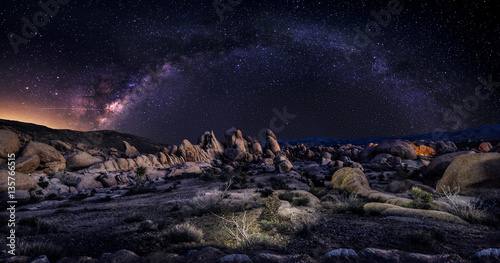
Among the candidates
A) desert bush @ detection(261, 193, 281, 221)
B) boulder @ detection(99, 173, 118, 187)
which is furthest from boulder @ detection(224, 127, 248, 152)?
desert bush @ detection(261, 193, 281, 221)

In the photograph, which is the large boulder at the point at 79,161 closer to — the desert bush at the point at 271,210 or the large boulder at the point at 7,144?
the large boulder at the point at 7,144

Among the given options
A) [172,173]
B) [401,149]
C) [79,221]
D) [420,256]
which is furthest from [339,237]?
[401,149]

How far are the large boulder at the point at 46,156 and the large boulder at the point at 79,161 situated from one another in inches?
37.0

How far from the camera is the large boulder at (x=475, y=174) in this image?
855 cm

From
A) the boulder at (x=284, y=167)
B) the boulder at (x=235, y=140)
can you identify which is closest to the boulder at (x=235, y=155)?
the boulder at (x=235, y=140)

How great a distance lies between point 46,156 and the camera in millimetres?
20141

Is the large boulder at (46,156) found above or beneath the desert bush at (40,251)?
above

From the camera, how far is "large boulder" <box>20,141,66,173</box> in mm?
19438

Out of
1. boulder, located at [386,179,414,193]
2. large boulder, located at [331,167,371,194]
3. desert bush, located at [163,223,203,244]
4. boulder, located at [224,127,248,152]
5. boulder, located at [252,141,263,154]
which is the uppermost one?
boulder, located at [224,127,248,152]

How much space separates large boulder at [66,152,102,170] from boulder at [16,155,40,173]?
3.13m

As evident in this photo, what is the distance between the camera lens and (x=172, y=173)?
25266 mm

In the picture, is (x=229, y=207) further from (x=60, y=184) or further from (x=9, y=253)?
(x=60, y=184)

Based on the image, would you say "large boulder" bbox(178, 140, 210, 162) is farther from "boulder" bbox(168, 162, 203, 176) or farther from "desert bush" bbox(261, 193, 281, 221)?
"desert bush" bbox(261, 193, 281, 221)

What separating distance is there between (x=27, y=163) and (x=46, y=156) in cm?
223
